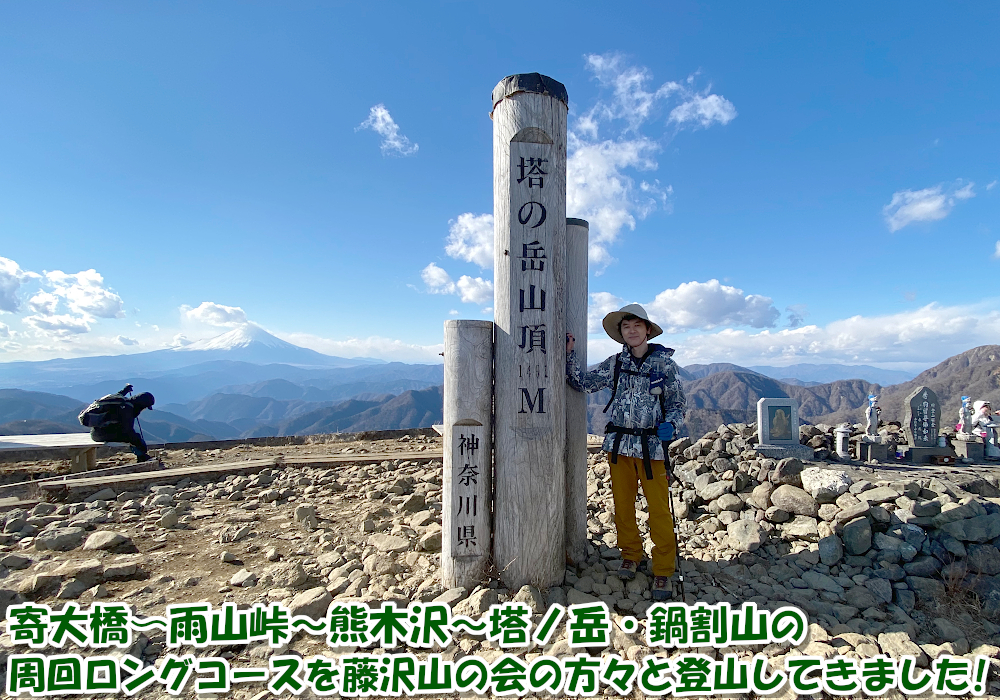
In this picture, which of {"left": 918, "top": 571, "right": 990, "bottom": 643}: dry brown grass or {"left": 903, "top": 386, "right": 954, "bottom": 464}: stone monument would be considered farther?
{"left": 903, "top": 386, "right": 954, "bottom": 464}: stone monument

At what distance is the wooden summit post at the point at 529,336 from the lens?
3900 millimetres

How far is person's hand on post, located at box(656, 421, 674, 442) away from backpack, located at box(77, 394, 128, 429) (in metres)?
10.8

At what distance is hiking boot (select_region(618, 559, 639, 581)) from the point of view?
165 inches

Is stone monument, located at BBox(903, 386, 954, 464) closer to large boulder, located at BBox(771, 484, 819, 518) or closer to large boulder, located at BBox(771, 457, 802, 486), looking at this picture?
large boulder, located at BBox(771, 457, 802, 486)

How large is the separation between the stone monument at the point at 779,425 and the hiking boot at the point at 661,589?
596 centimetres

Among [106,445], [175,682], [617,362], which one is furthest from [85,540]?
[617,362]

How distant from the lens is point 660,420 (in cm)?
416

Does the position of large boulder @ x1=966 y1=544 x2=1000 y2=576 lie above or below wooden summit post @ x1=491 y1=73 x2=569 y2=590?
below

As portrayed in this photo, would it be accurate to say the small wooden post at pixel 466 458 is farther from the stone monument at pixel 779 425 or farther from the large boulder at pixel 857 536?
the stone monument at pixel 779 425

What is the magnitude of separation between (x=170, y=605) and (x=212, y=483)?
456cm

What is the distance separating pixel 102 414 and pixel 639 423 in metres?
10.9

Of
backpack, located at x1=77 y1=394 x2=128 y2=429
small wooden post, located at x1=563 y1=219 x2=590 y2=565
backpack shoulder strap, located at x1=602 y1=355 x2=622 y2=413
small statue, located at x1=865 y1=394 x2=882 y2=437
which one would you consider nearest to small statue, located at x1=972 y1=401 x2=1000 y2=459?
small statue, located at x1=865 y1=394 x2=882 y2=437

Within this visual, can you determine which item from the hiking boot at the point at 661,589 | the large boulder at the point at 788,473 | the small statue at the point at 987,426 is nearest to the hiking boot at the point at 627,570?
the hiking boot at the point at 661,589

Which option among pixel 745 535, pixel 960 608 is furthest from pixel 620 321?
pixel 960 608
